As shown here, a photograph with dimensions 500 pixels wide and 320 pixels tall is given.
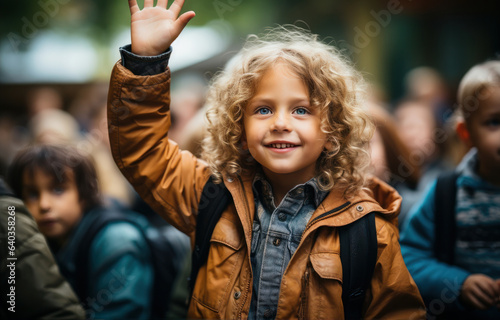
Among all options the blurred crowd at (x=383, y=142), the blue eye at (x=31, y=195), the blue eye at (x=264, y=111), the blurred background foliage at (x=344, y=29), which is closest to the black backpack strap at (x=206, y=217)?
the blue eye at (x=264, y=111)

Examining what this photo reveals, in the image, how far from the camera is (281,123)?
169 centimetres

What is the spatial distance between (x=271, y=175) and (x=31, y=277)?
1.12 m

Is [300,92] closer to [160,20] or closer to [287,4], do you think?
[160,20]

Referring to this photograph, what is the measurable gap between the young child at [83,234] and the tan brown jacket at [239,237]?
686 millimetres

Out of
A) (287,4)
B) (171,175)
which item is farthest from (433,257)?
(287,4)

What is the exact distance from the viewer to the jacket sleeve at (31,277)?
177cm

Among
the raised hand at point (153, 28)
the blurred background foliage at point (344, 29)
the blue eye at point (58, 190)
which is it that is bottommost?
the blue eye at point (58, 190)

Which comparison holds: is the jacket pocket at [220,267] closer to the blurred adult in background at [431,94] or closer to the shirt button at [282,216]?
the shirt button at [282,216]

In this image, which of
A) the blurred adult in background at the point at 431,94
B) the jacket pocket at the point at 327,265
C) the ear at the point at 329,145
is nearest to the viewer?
the jacket pocket at the point at 327,265

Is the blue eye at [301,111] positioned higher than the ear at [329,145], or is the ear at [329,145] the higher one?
the blue eye at [301,111]

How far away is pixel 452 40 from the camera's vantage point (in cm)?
1120

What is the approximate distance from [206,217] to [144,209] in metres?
2.18

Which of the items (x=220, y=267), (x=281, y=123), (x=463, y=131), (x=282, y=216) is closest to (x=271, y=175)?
(x=282, y=216)

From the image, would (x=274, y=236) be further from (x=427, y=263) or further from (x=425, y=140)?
(x=425, y=140)
